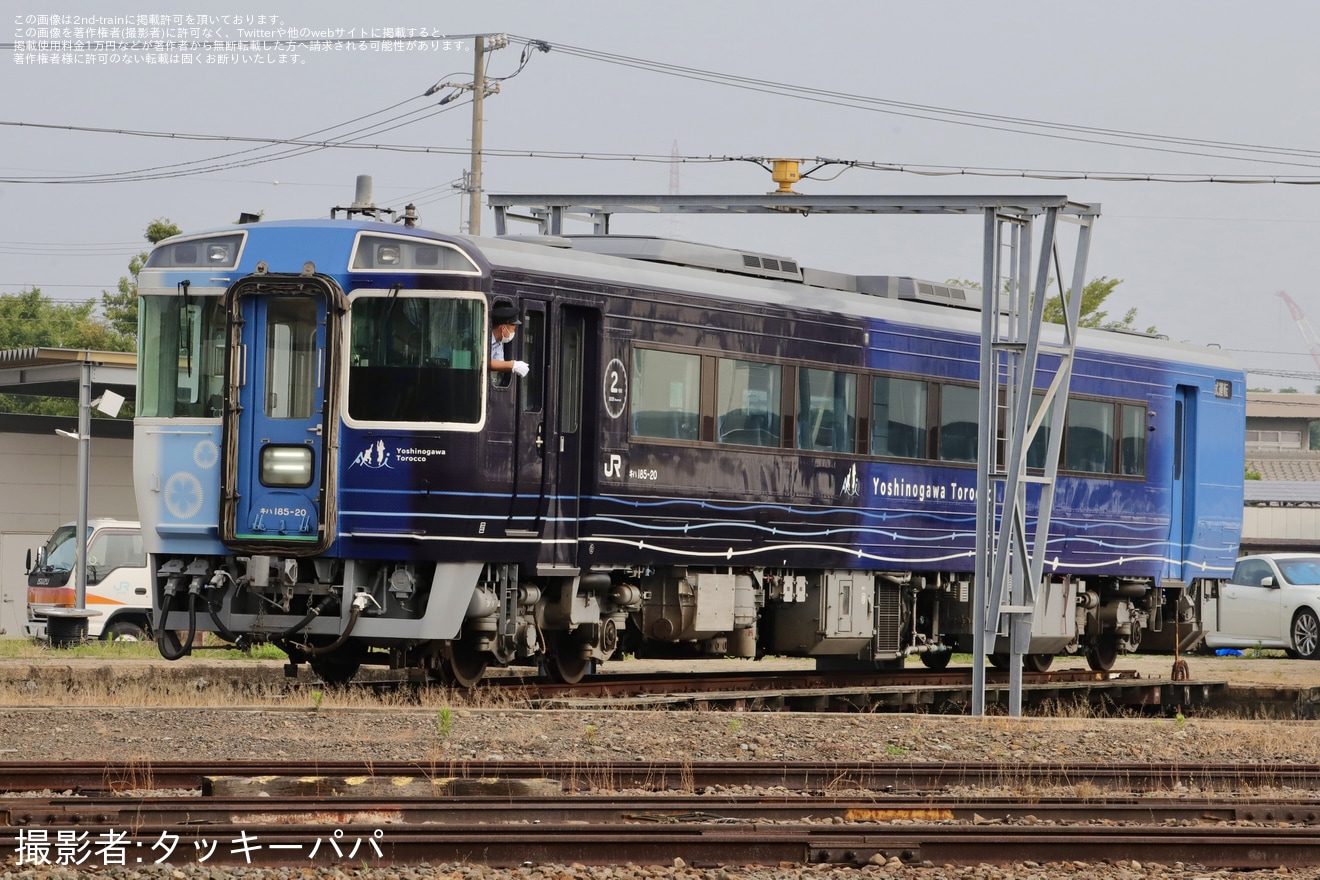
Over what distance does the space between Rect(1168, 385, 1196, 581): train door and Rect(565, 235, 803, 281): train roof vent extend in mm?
6011

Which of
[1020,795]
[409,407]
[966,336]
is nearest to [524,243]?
[409,407]

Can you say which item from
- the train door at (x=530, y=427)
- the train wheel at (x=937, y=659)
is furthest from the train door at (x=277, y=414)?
the train wheel at (x=937, y=659)

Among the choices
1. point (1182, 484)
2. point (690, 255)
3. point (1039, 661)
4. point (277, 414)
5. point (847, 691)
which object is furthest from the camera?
point (1182, 484)

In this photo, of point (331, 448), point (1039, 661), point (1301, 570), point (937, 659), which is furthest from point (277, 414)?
point (1301, 570)

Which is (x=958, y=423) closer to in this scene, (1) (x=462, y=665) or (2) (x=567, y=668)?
(2) (x=567, y=668)

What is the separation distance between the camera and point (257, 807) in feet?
26.3

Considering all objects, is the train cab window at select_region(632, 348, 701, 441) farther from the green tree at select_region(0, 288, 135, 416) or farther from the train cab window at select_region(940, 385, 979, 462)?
the green tree at select_region(0, 288, 135, 416)

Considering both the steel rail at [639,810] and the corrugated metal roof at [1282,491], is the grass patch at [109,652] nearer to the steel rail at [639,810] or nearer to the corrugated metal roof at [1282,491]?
the steel rail at [639,810]

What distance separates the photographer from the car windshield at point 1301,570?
25500mm

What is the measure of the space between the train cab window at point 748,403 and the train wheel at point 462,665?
2.87 meters

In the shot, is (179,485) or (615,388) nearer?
(179,485)

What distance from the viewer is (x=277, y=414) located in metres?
14.0

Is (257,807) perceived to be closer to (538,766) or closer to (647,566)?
(538,766)

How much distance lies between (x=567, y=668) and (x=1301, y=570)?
14083 mm
